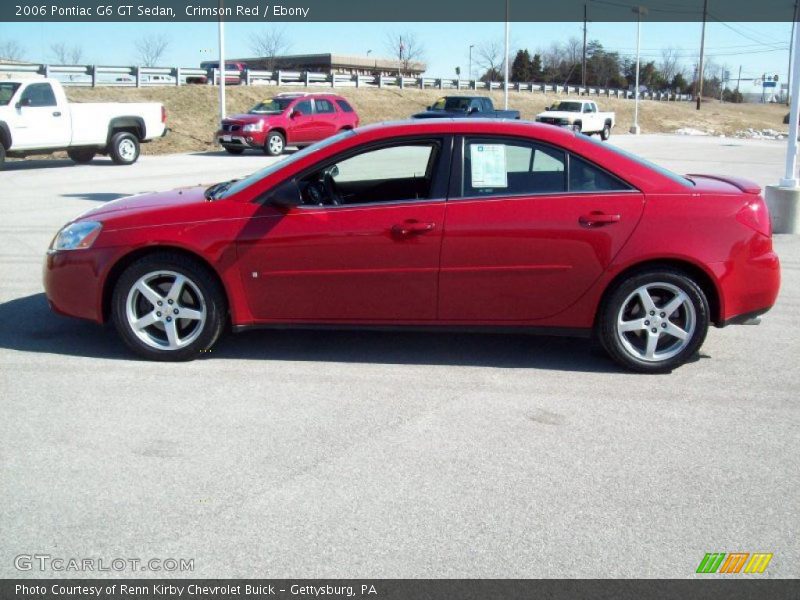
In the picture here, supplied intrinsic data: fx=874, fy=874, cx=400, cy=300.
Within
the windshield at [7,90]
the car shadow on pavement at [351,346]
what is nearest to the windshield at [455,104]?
the windshield at [7,90]

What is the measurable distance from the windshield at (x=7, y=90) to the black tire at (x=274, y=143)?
25.5ft

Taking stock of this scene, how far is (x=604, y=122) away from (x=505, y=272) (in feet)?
134

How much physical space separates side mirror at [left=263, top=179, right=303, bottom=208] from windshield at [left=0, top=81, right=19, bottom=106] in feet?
53.5

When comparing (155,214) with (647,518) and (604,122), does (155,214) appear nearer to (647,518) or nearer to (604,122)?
(647,518)

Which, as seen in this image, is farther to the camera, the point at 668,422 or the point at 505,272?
the point at 505,272

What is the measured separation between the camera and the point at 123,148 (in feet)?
70.1

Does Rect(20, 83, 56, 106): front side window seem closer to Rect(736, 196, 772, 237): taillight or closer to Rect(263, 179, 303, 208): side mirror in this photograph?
Rect(263, 179, 303, 208): side mirror

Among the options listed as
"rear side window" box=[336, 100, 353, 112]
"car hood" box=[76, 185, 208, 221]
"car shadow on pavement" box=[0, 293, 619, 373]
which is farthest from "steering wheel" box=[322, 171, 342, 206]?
"rear side window" box=[336, 100, 353, 112]

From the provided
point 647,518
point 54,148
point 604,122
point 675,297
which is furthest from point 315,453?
point 604,122

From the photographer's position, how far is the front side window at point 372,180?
19.1 ft

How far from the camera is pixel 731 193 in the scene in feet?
18.9
